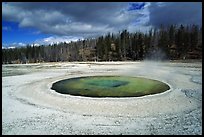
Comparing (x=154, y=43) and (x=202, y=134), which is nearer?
(x=202, y=134)

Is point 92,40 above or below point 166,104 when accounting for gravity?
above

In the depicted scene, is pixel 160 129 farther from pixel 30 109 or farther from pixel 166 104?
pixel 30 109

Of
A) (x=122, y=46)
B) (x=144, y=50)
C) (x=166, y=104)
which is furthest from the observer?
(x=122, y=46)

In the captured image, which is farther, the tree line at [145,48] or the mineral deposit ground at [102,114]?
the tree line at [145,48]

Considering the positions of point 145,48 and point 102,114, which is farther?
point 145,48

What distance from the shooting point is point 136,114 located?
1190 cm

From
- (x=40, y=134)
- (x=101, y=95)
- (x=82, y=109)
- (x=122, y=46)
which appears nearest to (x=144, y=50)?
(x=122, y=46)

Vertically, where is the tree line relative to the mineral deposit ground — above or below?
above

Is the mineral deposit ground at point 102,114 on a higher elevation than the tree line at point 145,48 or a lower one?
lower

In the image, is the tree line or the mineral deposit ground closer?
the mineral deposit ground

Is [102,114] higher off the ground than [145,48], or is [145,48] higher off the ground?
[145,48]

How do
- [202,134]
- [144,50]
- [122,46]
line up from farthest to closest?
[122,46] < [144,50] < [202,134]

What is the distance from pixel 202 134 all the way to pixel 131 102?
5597 millimetres

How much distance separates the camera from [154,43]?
209 ft
